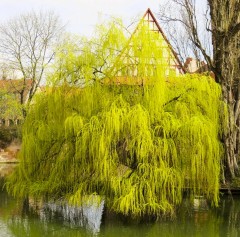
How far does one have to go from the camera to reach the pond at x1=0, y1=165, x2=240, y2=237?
8.13 m

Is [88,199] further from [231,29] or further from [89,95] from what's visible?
[231,29]

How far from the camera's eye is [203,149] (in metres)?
8.55

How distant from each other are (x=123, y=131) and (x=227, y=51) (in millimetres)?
5555

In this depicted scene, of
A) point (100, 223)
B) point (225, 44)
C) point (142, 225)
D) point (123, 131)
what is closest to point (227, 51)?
point (225, 44)

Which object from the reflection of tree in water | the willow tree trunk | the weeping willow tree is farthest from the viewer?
the willow tree trunk

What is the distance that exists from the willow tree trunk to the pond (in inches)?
95.9

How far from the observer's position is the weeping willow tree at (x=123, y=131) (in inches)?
328

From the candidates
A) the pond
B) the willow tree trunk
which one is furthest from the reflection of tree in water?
the willow tree trunk

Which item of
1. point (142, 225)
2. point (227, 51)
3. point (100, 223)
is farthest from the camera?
point (227, 51)

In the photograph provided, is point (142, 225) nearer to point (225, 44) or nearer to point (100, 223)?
point (100, 223)

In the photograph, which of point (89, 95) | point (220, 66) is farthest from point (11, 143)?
point (89, 95)

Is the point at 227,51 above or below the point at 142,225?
above

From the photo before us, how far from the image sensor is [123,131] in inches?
334

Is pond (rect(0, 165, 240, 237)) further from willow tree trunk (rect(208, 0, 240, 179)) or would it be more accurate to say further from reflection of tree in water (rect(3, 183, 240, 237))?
willow tree trunk (rect(208, 0, 240, 179))
